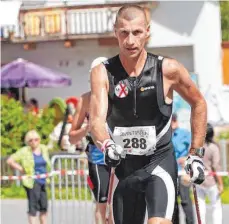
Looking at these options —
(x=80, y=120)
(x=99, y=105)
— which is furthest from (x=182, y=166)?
(x=99, y=105)

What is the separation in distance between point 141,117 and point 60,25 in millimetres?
21587

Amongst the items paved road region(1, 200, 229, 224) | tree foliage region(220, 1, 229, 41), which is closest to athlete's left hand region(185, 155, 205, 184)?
paved road region(1, 200, 229, 224)

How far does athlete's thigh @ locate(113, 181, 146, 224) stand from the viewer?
20.6ft

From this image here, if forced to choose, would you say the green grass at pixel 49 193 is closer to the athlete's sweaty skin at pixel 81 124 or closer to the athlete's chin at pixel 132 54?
the athlete's sweaty skin at pixel 81 124

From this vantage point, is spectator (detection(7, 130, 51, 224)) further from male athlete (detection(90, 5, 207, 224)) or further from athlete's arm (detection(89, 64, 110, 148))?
athlete's arm (detection(89, 64, 110, 148))

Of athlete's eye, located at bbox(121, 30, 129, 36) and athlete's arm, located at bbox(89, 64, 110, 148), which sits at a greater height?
athlete's eye, located at bbox(121, 30, 129, 36)

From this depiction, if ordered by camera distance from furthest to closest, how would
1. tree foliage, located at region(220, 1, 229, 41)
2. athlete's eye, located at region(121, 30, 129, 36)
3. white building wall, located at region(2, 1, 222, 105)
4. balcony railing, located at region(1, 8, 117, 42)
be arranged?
tree foliage, located at region(220, 1, 229, 41) < white building wall, located at region(2, 1, 222, 105) < balcony railing, located at region(1, 8, 117, 42) < athlete's eye, located at region(121, 30, 129, 36)

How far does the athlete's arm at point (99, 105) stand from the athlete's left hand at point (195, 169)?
608mm

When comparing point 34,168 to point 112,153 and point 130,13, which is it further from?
point 112,153

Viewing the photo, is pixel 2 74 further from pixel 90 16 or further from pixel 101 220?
pixel 101 220

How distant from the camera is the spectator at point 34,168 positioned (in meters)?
11.6

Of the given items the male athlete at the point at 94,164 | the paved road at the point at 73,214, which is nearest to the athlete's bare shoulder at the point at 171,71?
the male athlete at the point at 94,164

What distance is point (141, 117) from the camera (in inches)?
243

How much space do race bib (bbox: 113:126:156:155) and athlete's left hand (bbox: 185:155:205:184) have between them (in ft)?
0.95
